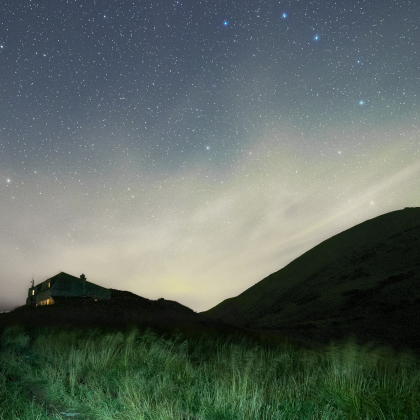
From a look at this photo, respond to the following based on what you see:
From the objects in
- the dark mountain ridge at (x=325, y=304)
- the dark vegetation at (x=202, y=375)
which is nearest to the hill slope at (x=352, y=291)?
the dark mountain ridge at (x=325, y=304)

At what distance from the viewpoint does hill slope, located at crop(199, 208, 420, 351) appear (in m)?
28.3

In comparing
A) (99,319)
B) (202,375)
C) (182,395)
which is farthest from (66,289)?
(182,395)

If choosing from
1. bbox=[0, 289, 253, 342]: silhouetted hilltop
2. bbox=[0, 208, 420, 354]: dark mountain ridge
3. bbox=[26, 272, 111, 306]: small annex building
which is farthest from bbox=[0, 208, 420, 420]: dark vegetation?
bbox=[26, 272, 111, 306]: small annex building

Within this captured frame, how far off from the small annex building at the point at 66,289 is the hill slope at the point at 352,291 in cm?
1629

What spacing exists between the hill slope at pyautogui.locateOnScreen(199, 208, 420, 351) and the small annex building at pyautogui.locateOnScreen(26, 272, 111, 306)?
53.4 ft

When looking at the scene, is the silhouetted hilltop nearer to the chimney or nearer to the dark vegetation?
the dark vegetation

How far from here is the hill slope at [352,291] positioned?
28.3 meters

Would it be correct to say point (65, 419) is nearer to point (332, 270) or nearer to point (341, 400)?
point (341, 400)

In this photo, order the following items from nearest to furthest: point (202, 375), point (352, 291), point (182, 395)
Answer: point (182, 395) → point (202, 375) → point (352, 291)

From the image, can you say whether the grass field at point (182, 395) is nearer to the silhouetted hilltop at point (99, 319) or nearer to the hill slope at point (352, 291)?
the silhouetted hilltop at point (99, 319)

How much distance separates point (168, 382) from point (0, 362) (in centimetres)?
367

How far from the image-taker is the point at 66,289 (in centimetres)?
3753

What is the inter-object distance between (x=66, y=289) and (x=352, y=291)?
3237cm

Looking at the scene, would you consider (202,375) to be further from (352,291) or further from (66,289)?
(352,291)
